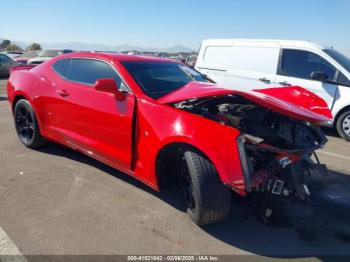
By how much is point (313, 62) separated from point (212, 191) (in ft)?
17.1

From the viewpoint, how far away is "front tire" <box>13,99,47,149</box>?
4.89 metres

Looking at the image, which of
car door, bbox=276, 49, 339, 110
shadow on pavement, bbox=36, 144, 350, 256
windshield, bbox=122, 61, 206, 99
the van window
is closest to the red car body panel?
windshield, bbox=122, 61, 206, 99

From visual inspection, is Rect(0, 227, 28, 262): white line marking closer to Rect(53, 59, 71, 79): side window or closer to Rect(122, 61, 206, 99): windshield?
Rect(122, 61, 206, 99): windshield

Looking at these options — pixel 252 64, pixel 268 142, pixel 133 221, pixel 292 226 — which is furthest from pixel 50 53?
pixel 292 226

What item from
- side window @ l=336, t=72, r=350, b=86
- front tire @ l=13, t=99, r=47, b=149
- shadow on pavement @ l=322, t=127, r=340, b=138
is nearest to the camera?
front tire @ l=13, t=99, r=47, b=149

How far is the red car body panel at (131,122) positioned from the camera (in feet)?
9.26

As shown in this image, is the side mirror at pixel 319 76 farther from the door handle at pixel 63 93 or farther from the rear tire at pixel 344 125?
the door handle at pixel 63 93

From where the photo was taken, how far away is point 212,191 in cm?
290

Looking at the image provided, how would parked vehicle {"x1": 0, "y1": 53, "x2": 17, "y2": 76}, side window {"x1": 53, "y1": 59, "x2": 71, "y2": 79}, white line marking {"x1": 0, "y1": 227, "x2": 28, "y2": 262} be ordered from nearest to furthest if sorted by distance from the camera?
white line marking {"x1": 0, "y1": 227, "x2": 28, "y2": 262} < side window {"x1": 53, "y1": 59, "x2": 71, "y2": 79} < parked vehicle {"x1": 0, "y1": 53, "x2": 17, "y2": 76}

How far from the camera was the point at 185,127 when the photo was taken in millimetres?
2979

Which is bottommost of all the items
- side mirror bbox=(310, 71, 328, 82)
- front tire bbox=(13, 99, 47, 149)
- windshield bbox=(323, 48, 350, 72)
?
front tire bbox=(13, 99, 47, 149)

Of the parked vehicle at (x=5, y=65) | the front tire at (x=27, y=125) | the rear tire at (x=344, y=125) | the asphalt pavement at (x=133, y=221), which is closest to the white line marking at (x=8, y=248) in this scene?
the asphalt pavement at (x=133, y=221)

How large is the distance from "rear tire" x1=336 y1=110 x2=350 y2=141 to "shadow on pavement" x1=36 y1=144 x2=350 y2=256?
9.76ft

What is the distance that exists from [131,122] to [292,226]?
6.09 feet
